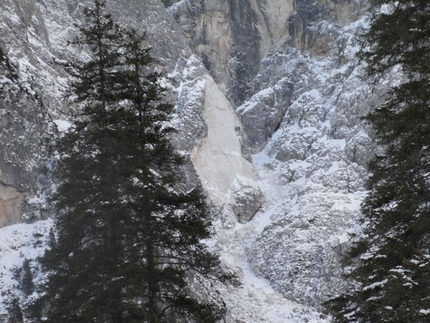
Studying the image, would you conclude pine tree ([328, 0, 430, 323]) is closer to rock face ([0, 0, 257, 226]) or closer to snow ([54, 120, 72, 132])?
rock face ([0, 0, 257, 226])

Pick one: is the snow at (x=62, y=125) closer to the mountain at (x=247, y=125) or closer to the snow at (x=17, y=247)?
the mountain at (x=247, y=125)

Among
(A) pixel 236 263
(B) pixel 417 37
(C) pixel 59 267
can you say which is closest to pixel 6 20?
(A) pixel 236 263

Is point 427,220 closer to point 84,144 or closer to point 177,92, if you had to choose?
point 84,144

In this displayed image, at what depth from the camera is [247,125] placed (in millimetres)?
63188

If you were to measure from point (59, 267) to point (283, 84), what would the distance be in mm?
53338

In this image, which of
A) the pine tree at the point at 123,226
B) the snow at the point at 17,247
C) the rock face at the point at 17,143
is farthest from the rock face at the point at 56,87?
the pine tree at the point at 123,226

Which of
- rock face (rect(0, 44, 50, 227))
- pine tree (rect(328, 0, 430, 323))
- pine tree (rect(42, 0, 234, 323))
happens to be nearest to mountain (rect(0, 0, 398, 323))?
rock face (rect(0, 44, 50, 227))

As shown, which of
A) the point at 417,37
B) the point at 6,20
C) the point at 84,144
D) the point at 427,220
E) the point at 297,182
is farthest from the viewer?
the point at 297,182

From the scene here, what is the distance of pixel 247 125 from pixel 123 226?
51690 mm

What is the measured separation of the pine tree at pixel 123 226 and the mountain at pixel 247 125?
15.4m

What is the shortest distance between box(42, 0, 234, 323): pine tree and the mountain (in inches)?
607

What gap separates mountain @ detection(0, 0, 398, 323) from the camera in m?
39.7

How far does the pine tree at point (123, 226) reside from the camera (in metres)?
11.3

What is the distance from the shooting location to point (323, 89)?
60.7 meters
